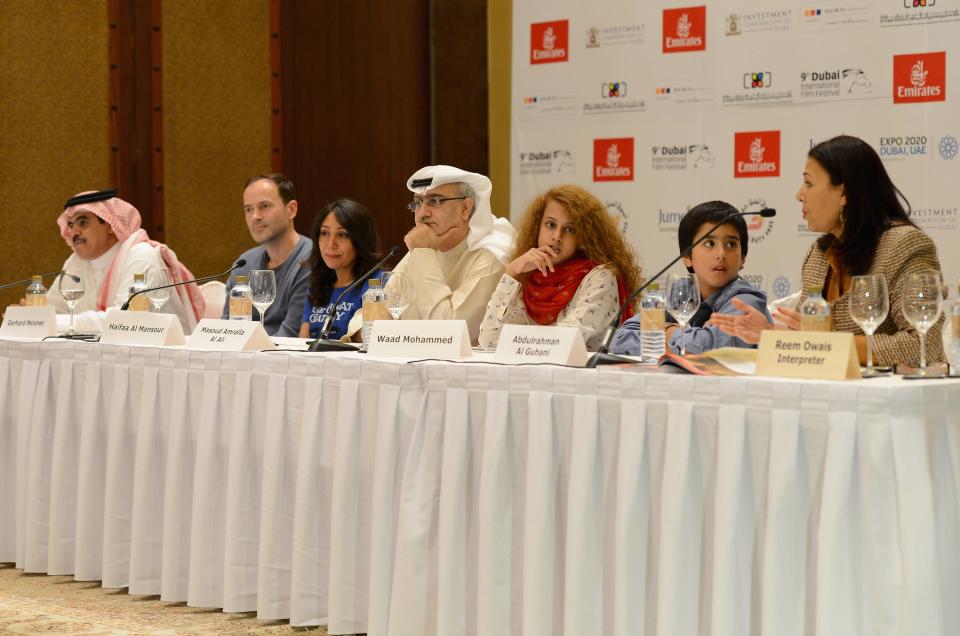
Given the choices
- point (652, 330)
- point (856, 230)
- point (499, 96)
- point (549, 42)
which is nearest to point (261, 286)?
point (652, 330)

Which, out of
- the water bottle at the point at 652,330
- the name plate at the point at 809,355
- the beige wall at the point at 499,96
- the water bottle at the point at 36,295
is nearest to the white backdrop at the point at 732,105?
the beige wall at the point at 499,96

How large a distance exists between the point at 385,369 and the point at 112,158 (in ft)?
12.6

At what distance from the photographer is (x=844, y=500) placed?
6.69ft

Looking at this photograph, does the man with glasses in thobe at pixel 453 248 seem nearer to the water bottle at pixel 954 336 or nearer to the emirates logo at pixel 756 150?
the water bottle at pixel 954 336

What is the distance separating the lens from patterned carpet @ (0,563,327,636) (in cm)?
290

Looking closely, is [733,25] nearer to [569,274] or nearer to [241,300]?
[569,274]

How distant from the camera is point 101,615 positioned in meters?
3.03

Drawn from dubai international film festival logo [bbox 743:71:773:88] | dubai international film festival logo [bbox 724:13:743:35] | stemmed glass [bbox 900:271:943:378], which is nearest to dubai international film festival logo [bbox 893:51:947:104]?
Answer: dubai international film festival logo [bbox 743:71:773:88]

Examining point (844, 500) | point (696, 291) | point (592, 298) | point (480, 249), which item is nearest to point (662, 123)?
point (480, 249)

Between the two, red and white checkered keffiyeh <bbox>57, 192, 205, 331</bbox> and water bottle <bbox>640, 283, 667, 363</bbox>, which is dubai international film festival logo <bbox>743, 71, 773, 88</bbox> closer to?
red and white checkered keffiyeh <bbox>57, 192, 205, 331</bbox>

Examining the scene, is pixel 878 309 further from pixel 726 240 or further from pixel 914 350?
pixel 726 240

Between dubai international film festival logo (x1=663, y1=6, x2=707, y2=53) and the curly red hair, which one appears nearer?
the curly red hair

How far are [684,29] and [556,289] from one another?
3255mm

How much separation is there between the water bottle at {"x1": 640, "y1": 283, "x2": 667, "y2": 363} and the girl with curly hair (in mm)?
648
